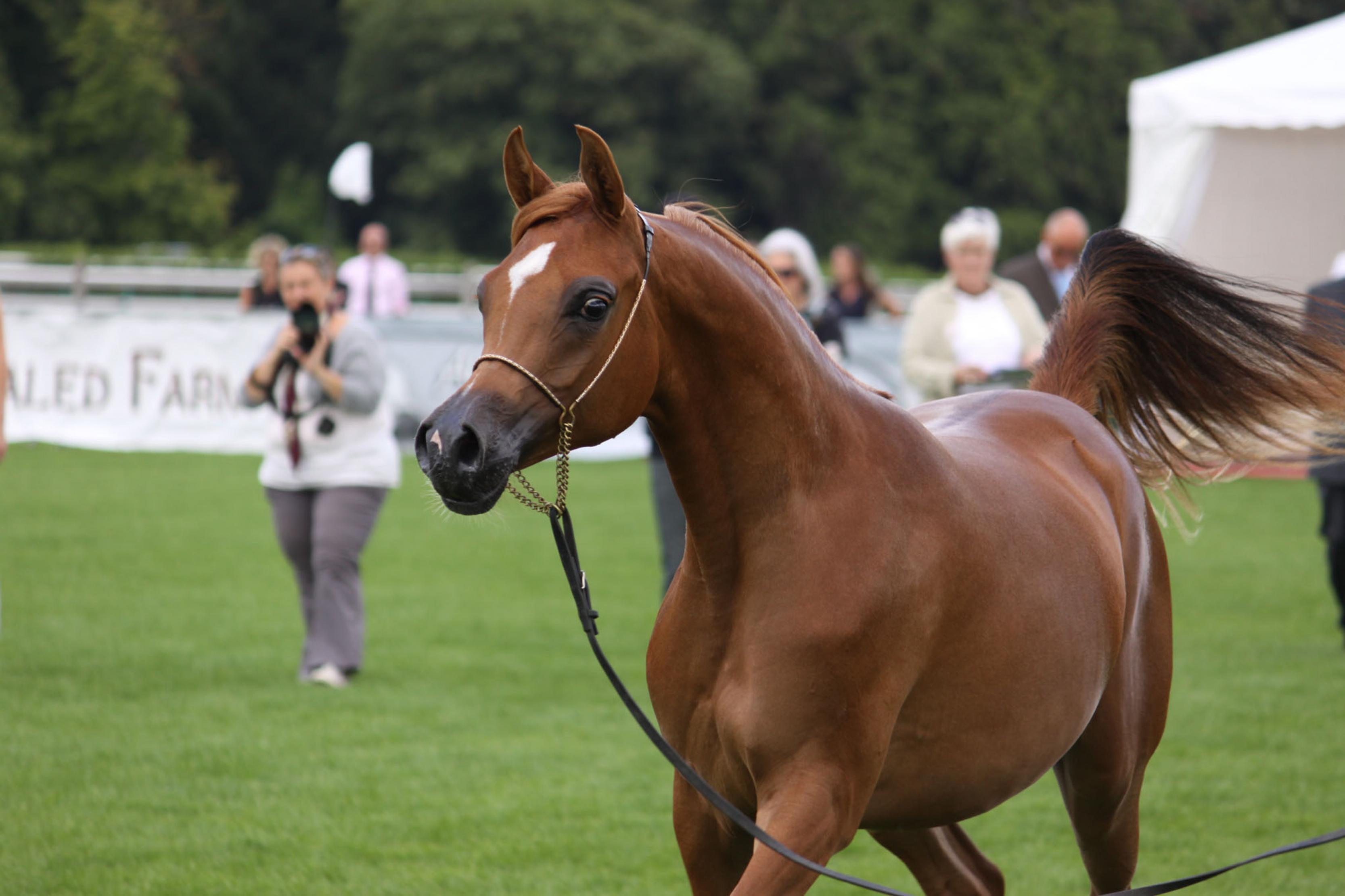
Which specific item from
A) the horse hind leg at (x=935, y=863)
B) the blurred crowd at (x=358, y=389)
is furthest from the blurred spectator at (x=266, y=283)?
the horse hind leg at (x=935, y=863)

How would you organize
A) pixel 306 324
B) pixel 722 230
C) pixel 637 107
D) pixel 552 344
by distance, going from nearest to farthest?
pixel 552 344 → pixel 722 230 → pixel 306 324 → pixel 637 107

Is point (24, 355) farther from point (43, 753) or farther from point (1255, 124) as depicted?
point (1255, 124)

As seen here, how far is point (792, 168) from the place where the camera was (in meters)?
48.8

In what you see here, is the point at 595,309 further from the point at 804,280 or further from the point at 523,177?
the point at 804,280

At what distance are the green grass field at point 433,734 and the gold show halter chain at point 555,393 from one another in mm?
153

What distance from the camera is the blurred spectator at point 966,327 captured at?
25.8 ft

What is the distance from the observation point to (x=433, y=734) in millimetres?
6555

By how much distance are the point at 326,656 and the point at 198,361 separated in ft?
26.9

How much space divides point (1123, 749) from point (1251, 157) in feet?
46.7

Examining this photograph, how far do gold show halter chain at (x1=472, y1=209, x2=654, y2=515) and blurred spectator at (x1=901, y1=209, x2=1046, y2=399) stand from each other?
16.9 ft

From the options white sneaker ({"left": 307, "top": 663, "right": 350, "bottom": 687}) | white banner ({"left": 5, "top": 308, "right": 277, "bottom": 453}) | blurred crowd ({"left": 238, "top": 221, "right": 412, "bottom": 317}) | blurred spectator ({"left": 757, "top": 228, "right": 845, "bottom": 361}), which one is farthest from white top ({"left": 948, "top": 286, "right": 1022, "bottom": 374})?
blurred crowd ({"left": 238, "top": 221, "right": 412, "bottom": 317})

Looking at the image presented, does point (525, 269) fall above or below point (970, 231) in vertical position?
above

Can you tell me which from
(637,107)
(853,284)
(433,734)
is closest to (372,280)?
(853,284)

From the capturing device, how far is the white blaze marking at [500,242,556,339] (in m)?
2.64
